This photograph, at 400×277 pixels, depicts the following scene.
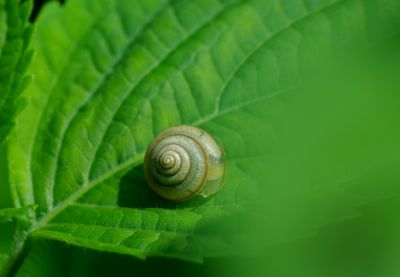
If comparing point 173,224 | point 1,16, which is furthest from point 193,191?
point 1,16

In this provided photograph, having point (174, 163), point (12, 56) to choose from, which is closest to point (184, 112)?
point (174, 163)

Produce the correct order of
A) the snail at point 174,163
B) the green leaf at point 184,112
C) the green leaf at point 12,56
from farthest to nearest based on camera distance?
1. the snail at point 174,163
2. the green leaf at point 12,56
3. the green leaf at point 184,112

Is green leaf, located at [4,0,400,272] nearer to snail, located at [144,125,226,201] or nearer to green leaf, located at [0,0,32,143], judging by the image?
snail, located at [144,125,226,201]

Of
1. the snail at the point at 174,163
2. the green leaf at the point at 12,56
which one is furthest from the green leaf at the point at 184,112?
the green leaf at the point at 12,56

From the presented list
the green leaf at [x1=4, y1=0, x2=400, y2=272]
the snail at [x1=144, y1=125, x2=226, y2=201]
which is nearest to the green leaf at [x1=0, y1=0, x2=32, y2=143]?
the green leaf at [x1=4, y1=0, x2=400, y2=272]

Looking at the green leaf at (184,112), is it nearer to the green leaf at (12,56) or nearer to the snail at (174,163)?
the snail at (174,163)

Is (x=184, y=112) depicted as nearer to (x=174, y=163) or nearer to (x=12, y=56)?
(x=174, y=163)
